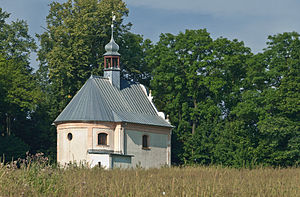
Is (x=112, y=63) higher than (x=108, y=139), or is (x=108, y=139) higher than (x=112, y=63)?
(x=112, y=63)

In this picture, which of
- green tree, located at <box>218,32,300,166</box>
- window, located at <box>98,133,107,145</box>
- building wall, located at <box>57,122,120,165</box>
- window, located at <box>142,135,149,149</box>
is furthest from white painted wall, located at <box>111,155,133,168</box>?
green tree, located at <box>218,32,300,166</box>

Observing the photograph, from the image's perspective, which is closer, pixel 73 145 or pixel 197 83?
pixel 73 145

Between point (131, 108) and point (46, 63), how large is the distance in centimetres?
1214

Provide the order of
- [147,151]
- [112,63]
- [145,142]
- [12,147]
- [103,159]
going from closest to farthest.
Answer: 1. [103,159]
2. [147,151]
3. [145,142]
4. [12,147]
5. [112,63]

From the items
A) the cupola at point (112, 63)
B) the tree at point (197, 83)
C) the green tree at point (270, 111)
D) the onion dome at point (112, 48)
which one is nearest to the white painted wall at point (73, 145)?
the cupola at point (112, 63)

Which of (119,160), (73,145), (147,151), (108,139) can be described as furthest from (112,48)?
(119,160)

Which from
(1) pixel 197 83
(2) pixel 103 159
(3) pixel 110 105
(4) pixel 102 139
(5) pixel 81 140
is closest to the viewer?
(2) pixel 103 159

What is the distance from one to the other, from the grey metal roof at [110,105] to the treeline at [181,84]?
2471 millimetres

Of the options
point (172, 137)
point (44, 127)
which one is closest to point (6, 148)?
point (44, 127)

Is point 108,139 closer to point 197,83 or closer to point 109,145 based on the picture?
point 109,145

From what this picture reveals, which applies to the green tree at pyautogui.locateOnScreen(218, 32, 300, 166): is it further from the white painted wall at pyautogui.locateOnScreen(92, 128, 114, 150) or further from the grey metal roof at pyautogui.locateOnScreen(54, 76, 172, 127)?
the white painted wall at pyautogui.locateOnScreen(92, 128, 114, 150)

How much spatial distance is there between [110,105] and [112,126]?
170 cm

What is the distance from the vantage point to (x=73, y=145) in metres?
39.3

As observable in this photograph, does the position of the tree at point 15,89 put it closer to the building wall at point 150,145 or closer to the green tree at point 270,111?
the building wall at point 150,145
